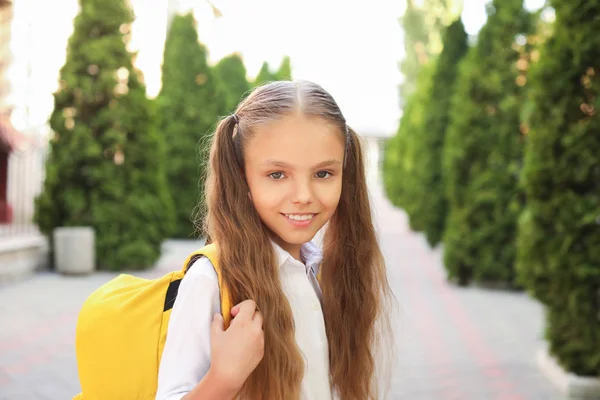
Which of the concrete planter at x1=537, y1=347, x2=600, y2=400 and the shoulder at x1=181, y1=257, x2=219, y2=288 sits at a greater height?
the shoulder at x1=181, y1=257, x2=219, y2=288

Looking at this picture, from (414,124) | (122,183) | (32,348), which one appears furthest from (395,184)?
(32,348)

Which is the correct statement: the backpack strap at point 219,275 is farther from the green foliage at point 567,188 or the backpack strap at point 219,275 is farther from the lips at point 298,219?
the green foliage at point 567,188

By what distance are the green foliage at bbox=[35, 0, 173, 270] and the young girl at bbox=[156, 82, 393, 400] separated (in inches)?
401

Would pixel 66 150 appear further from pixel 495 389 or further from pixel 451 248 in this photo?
pixel 495 389

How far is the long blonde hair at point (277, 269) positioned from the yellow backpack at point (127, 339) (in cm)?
10

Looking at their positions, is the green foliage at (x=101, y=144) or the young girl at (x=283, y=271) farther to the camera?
the green foliage at (x=101, y=144)

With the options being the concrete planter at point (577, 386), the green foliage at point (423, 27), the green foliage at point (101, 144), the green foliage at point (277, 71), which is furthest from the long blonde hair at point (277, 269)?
the green foliage at point (423, 27)

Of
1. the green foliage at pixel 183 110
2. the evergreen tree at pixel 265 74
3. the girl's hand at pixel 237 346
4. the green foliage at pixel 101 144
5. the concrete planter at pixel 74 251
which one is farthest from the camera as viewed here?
Answer: the evergreen tree at pixel 265 74

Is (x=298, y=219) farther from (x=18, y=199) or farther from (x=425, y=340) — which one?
(x=18, y=199)

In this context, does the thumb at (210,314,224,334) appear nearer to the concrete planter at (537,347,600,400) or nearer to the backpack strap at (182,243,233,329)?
the backpack strap at (182,243,233,329)

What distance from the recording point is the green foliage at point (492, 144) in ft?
33.1

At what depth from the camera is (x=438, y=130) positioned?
15.3m

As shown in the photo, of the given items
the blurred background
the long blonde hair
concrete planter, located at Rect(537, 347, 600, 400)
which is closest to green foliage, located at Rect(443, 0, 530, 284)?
the blurred background

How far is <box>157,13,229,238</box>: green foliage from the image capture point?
58.1ft
